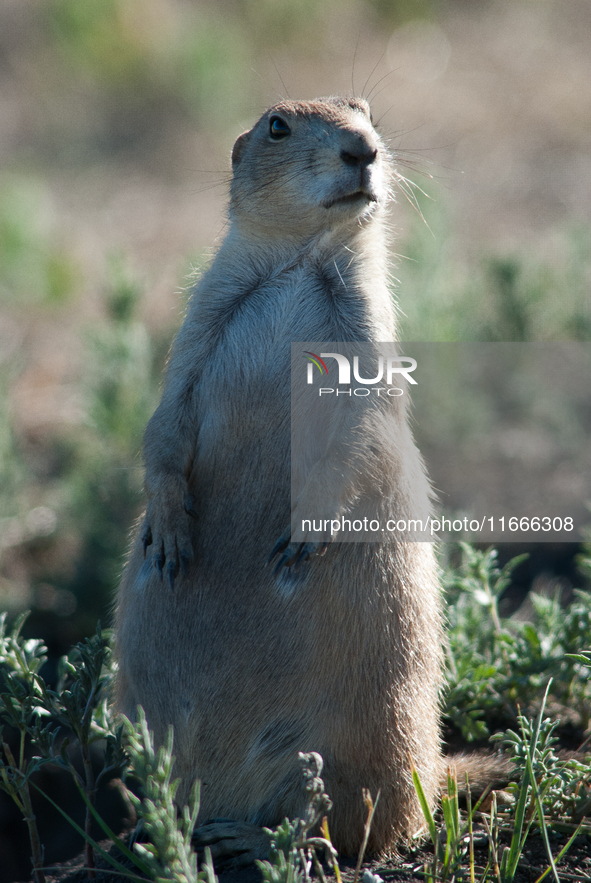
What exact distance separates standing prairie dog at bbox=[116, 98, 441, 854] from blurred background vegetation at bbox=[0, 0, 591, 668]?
28.7 inches

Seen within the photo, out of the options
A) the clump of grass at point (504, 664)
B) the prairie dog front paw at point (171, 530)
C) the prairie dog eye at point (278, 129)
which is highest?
the prairie dog eye at point (278, 129)

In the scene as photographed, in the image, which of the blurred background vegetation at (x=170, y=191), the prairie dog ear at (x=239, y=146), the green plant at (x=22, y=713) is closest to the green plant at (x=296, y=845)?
the green plant at (x=22, y=713)

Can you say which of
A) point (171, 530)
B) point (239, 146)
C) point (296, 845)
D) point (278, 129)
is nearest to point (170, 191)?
point (239, 146)

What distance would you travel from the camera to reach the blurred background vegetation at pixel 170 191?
5.85 m

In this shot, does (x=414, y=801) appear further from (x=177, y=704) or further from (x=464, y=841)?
(x=177, y=704)

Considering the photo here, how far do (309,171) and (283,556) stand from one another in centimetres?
151

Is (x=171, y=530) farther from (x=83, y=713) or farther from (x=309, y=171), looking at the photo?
(x=309, y=171)

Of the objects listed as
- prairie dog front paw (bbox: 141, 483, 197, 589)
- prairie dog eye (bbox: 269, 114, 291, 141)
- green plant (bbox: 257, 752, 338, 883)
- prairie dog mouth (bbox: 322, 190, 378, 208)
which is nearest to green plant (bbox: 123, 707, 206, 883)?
green plant (bbox: 257, 752, 338, 883)

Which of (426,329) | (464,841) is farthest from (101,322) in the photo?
(464,841)

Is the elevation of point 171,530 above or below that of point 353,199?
below

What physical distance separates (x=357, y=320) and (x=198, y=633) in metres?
1.33

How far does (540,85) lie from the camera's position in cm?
1268

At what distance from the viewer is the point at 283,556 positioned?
10.0 feet

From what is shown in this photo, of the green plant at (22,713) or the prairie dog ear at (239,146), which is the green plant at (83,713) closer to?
the green plant at (22,713)
